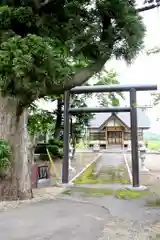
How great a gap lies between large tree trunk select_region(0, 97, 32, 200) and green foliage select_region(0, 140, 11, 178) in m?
0.16

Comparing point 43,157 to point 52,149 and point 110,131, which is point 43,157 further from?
point 110,131

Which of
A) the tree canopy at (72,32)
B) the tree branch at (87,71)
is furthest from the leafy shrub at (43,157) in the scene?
the tree branch at (87,71)

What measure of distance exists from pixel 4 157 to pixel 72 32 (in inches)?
117

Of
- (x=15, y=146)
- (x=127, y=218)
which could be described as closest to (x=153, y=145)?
(x=15, y=146)

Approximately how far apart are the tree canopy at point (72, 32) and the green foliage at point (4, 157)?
815 millimetres

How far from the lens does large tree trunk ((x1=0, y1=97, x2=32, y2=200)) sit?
5820 mm

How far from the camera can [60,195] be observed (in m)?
6.43

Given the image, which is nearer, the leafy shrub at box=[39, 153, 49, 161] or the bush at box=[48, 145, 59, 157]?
the leafy shrub at box=[39, 153, 49, 161]

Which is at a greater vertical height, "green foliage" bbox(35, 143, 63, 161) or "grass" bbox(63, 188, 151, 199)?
"green foliage" bbox(35, 143, 63, 161)

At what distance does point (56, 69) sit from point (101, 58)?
5.20 feet

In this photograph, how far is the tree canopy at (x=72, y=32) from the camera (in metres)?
5.07

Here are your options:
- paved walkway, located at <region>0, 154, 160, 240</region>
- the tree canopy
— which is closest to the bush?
paved walkway, located at <region>0, 154, 160, 240</region>

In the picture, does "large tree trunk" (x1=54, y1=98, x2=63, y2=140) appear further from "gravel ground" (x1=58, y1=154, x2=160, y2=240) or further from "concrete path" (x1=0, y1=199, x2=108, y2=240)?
"concrete path" (x1=0, y1=199, x2=108, y2=240)

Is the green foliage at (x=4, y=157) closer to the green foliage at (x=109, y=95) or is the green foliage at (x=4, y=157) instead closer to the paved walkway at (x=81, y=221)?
the paved walkway at (x=81, y=221)
